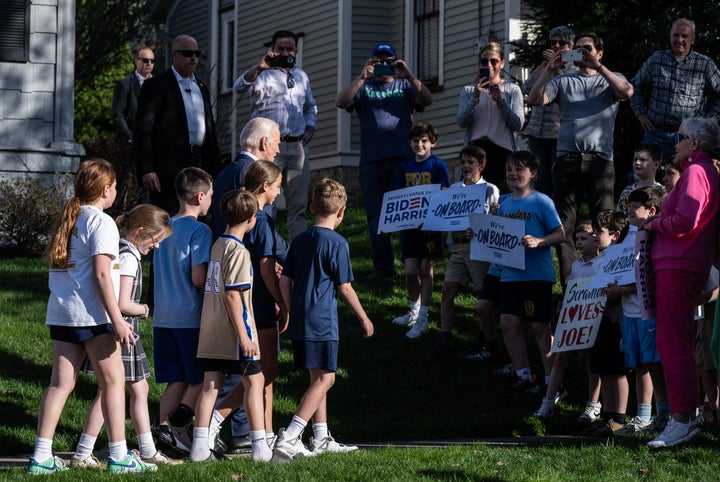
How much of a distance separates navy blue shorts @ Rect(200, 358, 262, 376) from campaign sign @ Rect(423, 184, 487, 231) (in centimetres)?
373

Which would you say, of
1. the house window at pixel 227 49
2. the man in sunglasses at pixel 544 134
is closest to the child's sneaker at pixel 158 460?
the man in sunglasses at pixel 544 134

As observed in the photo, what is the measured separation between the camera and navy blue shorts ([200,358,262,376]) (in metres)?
7.79

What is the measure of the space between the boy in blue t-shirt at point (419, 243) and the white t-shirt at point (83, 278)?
4.73 meters

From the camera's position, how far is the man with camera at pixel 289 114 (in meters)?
13.4

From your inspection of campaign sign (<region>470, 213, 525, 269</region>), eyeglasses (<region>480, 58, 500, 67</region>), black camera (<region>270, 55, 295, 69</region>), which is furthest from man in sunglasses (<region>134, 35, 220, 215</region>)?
eyeglasses (<region>480, 58, 500, 67</region>)

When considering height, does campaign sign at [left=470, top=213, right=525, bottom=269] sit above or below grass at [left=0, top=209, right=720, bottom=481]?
above

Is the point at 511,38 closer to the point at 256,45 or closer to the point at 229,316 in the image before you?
the point at 256,45

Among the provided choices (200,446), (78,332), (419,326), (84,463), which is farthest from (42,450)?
(419,326)

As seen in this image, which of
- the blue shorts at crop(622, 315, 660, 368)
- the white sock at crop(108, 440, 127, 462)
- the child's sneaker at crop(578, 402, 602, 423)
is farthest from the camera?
the child's sneaker at crop(578, 402, 602, 423)

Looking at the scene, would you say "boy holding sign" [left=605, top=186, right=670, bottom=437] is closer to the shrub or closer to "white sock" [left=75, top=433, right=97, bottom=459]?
"white sock" [left=75, top=433, right=97, bottom=459]

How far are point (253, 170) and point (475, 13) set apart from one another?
45.5 ft

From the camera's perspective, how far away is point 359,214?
18500 millimetres

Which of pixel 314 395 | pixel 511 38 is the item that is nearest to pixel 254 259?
pixel 314 395

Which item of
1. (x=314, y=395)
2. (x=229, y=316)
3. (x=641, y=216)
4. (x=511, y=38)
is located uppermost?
(x=511, y=38)
